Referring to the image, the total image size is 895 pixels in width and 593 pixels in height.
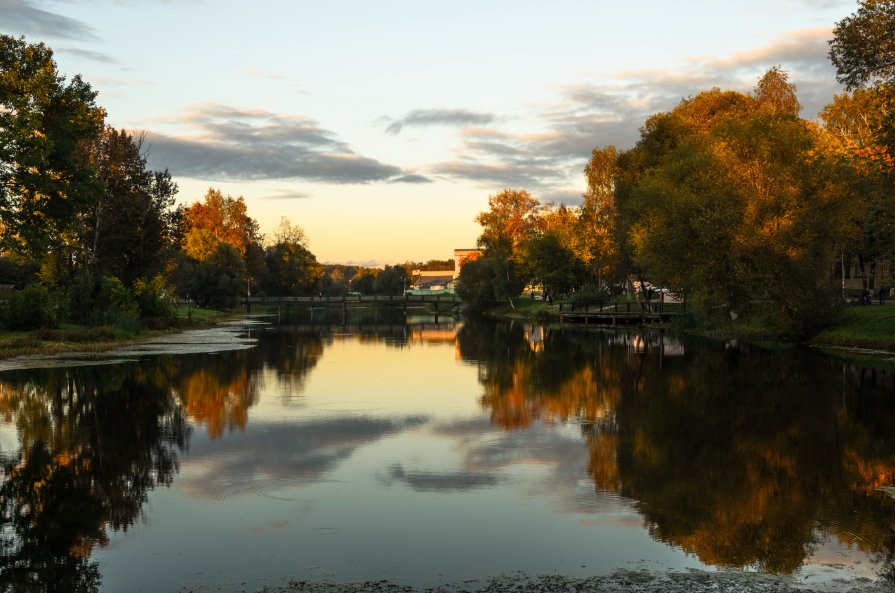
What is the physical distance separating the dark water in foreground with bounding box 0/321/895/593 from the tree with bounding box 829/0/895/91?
15773 millimetres

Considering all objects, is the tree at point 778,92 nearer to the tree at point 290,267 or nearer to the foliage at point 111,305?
the foliage at point 111,305

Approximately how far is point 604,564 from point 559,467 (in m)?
5.98

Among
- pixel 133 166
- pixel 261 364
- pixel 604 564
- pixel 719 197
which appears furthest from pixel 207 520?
pixel 133 166

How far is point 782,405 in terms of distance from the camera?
24906 millimetres

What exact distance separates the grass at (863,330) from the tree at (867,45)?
15.0 m

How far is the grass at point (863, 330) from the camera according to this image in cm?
4381

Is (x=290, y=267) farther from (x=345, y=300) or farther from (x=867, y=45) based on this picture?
(x=867, y=45)

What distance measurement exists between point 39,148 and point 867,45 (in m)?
41.2

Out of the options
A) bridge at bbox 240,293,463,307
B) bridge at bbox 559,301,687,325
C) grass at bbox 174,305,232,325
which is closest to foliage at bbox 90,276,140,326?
grass at bbox 174,305,232,325

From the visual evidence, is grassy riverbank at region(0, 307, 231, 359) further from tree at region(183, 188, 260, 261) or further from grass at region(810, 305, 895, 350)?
tree at region(183, 188, 260, 261)

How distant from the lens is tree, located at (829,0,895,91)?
35.9 metres

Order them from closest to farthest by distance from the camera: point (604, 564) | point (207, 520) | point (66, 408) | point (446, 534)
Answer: point (604, 564) < point (446, 534) < point (207, 520) < point (66, 408)

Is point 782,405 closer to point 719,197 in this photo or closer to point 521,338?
point 719,197

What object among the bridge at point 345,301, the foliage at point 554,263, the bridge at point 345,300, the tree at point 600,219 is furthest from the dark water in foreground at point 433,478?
the bridge at point 345,300
